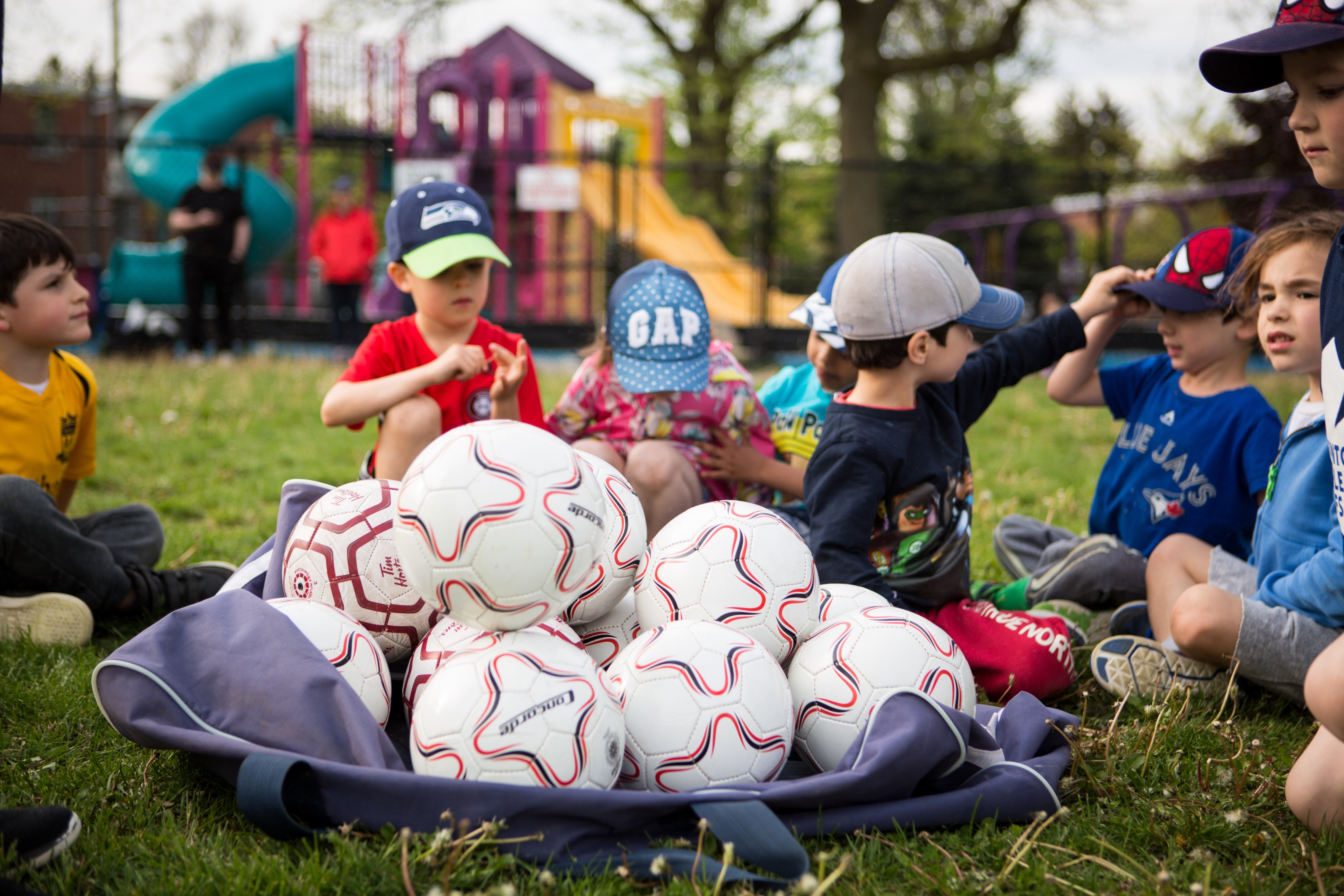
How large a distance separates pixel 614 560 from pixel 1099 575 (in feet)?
6.21

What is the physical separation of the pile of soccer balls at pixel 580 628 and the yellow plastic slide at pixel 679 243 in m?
11.5

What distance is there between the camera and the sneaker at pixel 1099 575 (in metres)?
3.45

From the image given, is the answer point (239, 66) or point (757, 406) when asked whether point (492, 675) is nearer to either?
point (757, 406)

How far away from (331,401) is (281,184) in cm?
1753

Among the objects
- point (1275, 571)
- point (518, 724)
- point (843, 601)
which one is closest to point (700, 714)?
point (518, 724)

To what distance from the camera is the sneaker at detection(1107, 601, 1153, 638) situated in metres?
3.29

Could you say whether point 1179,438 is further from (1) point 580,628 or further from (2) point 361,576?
(2) point 361,576

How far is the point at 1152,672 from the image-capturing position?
9.36ft

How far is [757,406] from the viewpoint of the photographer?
152 inches

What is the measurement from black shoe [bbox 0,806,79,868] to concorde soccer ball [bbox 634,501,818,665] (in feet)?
4.07

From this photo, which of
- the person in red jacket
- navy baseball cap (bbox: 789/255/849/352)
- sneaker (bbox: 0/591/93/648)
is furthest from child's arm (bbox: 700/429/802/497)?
the person in red jacket

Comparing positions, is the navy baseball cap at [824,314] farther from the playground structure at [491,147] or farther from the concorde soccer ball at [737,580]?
the playground structure at [491,147]

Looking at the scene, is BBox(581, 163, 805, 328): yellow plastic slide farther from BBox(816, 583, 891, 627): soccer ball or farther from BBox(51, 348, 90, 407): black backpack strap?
BBox(816, 583, 891, 627): soccer ball

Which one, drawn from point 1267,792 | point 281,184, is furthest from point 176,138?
point 1267,792
